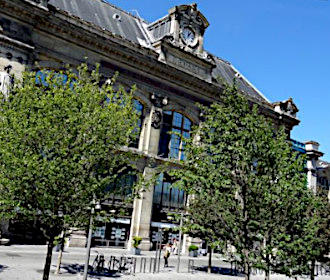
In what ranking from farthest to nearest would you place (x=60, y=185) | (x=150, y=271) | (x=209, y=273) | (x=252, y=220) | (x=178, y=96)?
(x=178, y=96)
(x=209, y=273)
(x=150, y=271)
(x=252, y=220)
(x=60, y=185)

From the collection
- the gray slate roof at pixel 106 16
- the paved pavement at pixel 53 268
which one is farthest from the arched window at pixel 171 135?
the paved pavement at pixel 53 268

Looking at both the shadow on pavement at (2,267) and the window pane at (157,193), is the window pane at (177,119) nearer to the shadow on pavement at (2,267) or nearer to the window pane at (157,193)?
the window pane at (157,193)

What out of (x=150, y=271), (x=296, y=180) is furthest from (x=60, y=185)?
(x=150, y=271)

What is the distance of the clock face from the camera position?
1400 inches

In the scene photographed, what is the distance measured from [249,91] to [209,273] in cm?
2671

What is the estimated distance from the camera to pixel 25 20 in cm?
2556

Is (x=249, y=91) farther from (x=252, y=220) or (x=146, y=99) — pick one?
(x=252, y=220)

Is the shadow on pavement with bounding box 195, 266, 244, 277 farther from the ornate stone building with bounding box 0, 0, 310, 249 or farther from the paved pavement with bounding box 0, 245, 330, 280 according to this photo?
the ornate stone building with bounding box 0, 0, 310, 249

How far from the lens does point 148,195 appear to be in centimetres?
3125

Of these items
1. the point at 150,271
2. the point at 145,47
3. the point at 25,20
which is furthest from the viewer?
the point at 145,47

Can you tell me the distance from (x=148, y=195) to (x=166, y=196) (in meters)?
2.43

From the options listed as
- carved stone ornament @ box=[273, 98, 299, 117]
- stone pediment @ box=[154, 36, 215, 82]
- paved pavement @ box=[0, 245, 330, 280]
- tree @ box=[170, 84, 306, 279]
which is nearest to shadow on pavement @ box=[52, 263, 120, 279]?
paved pavement @ box=[0, 245, 330, 280]

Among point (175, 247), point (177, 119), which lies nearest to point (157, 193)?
point (175, 247)

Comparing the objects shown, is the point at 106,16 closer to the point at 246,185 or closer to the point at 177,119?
the point at 177,119
